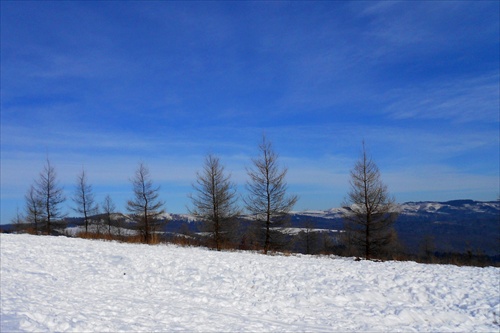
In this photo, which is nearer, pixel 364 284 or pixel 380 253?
pixel 364 284

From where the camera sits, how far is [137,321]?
7.95 meters

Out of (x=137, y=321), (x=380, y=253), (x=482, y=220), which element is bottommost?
(x=482, y=220)

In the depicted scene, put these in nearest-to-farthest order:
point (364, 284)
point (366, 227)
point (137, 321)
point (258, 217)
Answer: point (137, 321)
point (364, 284)
point (366, 227)
point (258, 217)

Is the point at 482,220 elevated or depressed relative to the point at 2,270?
depressed

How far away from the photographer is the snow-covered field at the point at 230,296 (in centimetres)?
813

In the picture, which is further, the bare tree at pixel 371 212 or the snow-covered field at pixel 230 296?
the bare tree at pixel 371 212

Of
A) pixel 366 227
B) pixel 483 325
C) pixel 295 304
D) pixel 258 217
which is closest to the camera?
pixel 483 325

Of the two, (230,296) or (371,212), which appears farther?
(371,212)

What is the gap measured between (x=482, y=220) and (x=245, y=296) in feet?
753

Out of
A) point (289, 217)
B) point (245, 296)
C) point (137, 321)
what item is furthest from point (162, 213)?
point (137, 321)

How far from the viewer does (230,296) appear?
1107 centimetres

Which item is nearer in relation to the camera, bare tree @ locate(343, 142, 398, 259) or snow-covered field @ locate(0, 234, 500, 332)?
snow-covered field @ locate(0, 234, 500, 332)

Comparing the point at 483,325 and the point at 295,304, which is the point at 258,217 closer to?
the point at 295,304

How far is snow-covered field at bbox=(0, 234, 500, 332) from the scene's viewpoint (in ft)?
26.7
